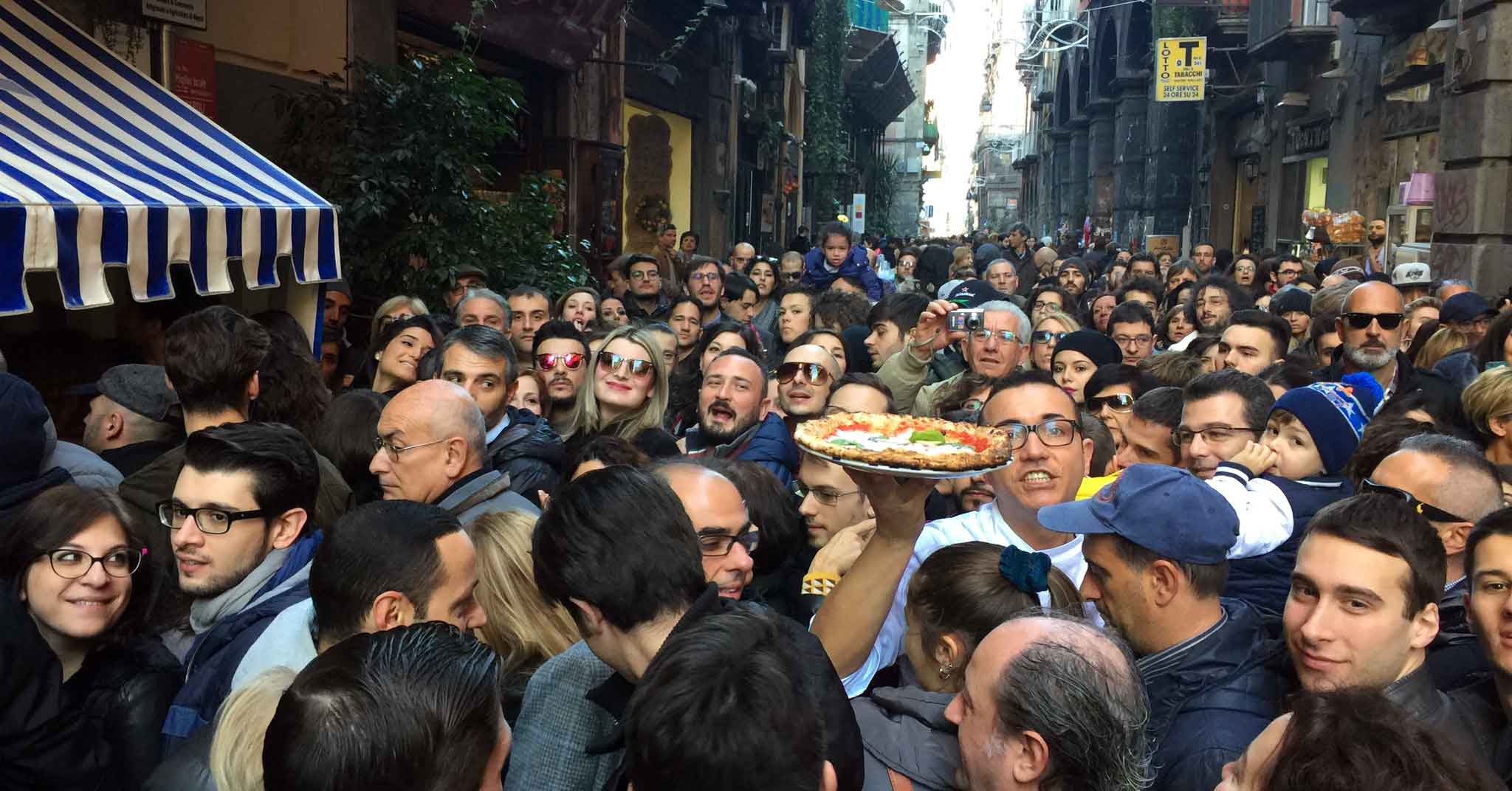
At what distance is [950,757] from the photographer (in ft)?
8.39

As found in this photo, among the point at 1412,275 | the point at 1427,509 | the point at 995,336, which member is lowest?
the point at 1427,509

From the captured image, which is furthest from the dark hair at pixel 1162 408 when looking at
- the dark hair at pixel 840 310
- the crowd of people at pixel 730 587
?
the dark hair at pixel 840 310

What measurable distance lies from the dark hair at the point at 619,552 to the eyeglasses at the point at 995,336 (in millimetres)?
4319

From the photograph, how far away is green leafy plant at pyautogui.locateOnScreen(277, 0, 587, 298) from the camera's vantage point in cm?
873

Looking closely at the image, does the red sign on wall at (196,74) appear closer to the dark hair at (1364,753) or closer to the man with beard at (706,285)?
the man with beard at (706,285)

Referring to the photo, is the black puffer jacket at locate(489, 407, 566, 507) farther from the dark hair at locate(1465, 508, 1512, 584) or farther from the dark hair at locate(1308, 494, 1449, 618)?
the dark hair at locate(1465, 508, 1512, 584)

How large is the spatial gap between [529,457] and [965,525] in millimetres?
1935

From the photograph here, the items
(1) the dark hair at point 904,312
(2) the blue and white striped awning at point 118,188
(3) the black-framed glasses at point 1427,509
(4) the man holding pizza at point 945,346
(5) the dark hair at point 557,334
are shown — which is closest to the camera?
(3) the black-framed glasses at point 1427,509

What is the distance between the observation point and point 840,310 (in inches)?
386

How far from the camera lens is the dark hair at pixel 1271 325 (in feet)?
22.2

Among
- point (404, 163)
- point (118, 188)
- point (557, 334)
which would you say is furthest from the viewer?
point (404, 163)

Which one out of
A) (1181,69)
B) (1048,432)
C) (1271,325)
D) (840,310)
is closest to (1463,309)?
(1271,325)

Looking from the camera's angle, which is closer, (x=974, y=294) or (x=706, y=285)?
(x=974, y=294)

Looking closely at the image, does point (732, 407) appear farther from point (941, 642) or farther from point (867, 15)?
point (867, 15)
